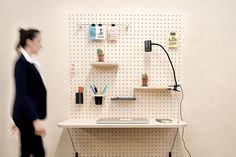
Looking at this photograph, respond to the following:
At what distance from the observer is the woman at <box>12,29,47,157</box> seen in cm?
153

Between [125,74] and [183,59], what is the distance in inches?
22.5

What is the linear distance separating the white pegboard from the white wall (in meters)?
0.10

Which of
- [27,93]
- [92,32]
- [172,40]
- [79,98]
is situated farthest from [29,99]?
[172,40]

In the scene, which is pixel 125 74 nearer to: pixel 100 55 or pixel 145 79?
pixel 145 79

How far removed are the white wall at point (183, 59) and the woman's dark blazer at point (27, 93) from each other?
0.58 meters

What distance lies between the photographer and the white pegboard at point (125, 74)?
2.22m

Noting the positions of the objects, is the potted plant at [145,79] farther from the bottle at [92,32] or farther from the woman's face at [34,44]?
the woman's face at [34,44]

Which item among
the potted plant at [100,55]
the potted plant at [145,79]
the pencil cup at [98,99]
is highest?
the potted plant at [100,55]

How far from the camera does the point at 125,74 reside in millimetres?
2232

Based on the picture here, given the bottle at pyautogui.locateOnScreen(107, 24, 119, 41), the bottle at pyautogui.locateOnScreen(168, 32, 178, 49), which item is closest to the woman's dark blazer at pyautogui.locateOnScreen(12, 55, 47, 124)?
the bottle at pyautogui.locateOnScreen(107, 24, 119, 41)

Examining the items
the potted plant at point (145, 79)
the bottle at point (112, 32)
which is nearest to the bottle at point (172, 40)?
the potted plant at point (145, 79)

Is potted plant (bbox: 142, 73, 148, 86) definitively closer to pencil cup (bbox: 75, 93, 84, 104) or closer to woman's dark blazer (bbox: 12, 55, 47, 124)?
pencil cup (bbox: 75, 93, 84, 104)

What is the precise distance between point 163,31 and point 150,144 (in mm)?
1093

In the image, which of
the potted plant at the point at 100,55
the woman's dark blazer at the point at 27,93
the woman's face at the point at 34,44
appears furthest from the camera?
the potted plant at the point at 100,55
